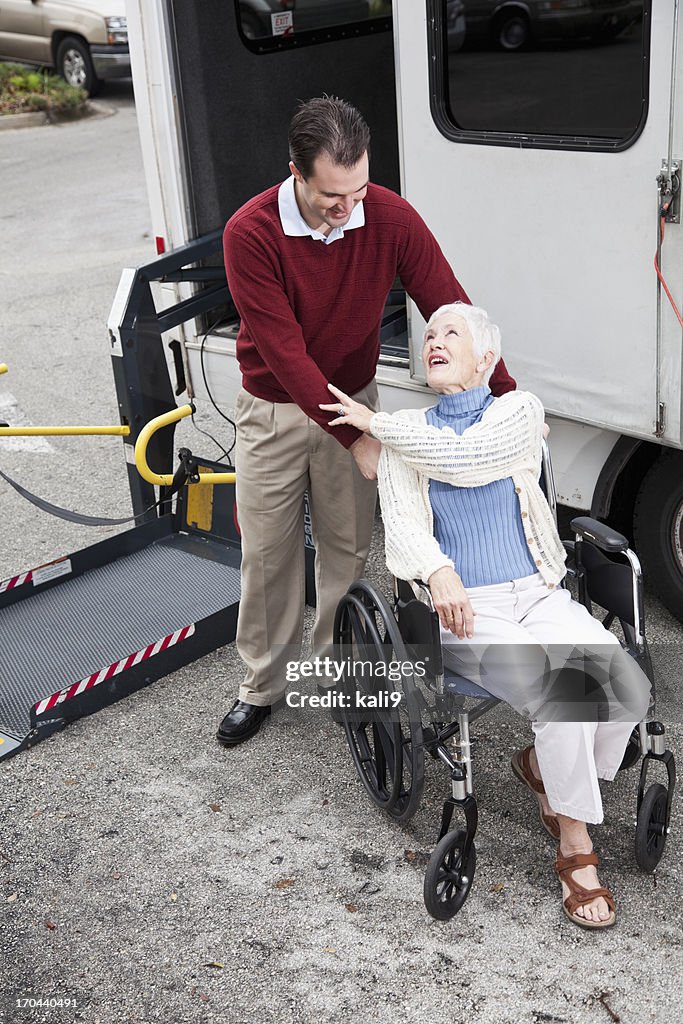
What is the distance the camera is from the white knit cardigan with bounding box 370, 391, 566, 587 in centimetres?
284

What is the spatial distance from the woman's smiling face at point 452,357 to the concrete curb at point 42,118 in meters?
11.7

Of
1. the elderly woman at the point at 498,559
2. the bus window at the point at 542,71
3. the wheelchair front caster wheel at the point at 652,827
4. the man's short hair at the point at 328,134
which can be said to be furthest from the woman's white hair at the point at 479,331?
the wheelchair front caster wheel at the point at 652,827

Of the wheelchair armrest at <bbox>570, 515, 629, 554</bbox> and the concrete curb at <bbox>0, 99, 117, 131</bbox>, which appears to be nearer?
the wheelchair armrest at <bbox>570, 515, 629, 554</bbox>

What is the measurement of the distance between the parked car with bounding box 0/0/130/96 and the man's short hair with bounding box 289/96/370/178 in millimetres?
11406

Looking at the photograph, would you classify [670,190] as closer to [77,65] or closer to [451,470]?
[451,470]

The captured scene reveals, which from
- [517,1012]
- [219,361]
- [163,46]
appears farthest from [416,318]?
[517,1012]

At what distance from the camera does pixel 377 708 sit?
302cm

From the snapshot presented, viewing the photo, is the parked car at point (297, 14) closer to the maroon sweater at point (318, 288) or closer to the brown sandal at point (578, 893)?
the maroon sweater at point (318, 288)

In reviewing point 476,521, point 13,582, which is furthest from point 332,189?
point 13,582

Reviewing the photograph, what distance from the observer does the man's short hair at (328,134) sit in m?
2.70

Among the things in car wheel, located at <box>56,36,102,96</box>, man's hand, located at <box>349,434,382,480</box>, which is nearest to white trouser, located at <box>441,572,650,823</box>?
man's hand, located at <box>349,434,382,480</box>

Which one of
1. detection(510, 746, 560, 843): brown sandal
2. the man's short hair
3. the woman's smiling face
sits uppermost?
the man's short hair

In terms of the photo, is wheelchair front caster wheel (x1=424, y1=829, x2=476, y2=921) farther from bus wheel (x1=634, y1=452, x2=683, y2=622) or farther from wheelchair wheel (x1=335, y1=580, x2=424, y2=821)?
bus wheel (x1=634, y1=452, x2=683, y2=622)

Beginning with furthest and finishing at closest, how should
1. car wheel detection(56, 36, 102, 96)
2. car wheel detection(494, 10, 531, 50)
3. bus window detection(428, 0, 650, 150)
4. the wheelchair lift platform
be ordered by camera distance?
1. car wheel detection(56, 36, 102, 96)
2. the wheelchair lift platform
3. car wheel detection(494, 10, 531, 50)
4. bus window detection(428, 0, 650, 150)
